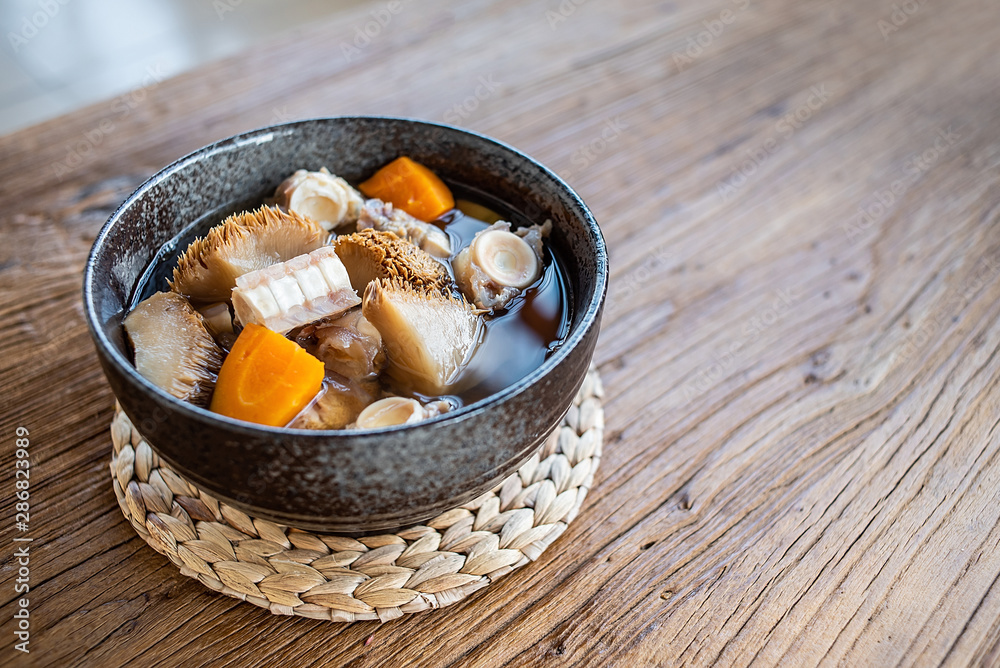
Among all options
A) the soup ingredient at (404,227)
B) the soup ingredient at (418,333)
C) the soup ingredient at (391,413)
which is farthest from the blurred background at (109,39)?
the soup ingredient at (391,413)

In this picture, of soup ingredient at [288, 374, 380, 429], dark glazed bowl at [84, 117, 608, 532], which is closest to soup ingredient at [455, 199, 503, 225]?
dark glazed bowl at [84, 117, 608, 532]

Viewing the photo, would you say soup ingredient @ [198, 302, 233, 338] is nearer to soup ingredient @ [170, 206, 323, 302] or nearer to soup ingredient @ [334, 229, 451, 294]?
soup ingredient @ [170, 206, 323, 302]

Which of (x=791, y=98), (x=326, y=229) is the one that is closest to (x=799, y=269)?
(x=791, y=98)

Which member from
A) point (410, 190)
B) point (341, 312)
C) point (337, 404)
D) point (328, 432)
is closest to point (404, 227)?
point (410, 190)

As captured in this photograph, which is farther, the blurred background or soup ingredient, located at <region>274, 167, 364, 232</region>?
the blurred background

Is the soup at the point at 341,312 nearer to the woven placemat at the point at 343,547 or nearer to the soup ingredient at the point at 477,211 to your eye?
the soup ingredient at the point at 477,211

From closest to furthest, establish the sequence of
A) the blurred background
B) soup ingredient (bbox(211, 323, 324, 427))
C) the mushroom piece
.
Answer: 1. soup ingredient (bbox(211, 323, 324, 427))
2. the mushroom piece
3. the blurred background
